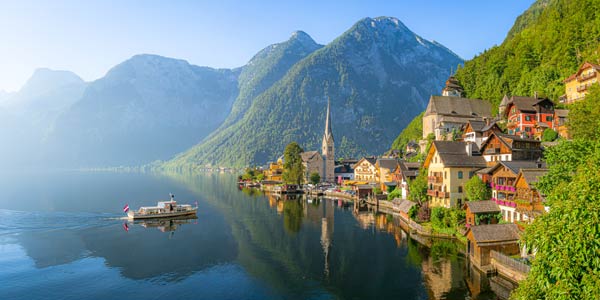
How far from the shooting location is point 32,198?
117688mm

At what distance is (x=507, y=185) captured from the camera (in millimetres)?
52281

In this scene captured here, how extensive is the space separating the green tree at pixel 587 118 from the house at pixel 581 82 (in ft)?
47.6

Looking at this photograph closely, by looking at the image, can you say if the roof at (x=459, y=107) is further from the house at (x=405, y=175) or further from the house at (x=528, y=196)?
the house at (x=528, y=196)

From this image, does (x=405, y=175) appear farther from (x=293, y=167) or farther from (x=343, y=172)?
(x=343, y=172)

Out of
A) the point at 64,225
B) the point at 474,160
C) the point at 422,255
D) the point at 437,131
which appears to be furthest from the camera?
the point at 437,131

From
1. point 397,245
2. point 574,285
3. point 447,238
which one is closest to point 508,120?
point 447,238

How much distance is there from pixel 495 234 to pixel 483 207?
1077 cm

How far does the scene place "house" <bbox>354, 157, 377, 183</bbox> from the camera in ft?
438

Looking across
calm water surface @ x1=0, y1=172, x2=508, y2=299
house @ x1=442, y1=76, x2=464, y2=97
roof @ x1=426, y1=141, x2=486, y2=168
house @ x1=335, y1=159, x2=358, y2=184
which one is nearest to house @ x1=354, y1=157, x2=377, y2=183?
house @ x1=335, y1=159, x2=358, y2=184

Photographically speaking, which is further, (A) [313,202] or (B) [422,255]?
(A) [313,202]

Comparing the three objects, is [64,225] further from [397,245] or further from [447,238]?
[447,238]

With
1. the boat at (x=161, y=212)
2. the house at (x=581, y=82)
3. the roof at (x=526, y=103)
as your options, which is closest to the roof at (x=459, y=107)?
the house at (x=581, y=82)

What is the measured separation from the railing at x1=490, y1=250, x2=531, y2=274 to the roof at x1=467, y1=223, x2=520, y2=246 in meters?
1.50

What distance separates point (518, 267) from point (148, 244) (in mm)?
53806
